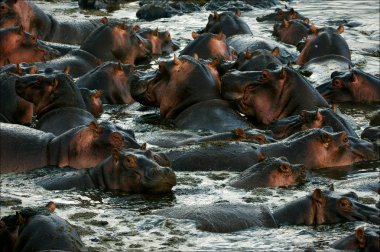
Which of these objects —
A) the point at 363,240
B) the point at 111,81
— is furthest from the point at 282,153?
the point at 111,81

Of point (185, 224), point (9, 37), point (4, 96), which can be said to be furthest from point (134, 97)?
point (185, 224)

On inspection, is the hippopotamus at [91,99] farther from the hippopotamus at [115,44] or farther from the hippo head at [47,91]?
the hippopotamus at [115,44]

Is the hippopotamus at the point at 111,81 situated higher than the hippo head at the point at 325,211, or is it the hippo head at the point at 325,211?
the hippo head at the point at 325,211

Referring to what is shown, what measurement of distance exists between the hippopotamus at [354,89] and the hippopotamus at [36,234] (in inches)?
207

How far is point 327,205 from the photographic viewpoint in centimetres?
646

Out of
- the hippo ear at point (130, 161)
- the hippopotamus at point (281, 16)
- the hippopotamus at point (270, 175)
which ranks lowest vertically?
the hippopotamus at point (281, 16)

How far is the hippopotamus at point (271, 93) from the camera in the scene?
9266 millimetres

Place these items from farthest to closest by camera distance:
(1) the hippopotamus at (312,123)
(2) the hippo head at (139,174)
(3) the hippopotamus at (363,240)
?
(1) the hippopotamus at (312,123) → (2) the hippo head at (139,174) → (3) the hippopotamus at (363,240)

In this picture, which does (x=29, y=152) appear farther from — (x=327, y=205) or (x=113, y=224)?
(x=327, y=205)

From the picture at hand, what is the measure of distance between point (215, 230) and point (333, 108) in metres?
2.98

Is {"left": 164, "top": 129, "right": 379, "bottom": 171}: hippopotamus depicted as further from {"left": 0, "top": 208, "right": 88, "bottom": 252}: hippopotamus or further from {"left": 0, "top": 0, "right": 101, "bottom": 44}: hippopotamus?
{"left": 0, "top": 0, "right": 101, "bottom": 44}: hippopotamus

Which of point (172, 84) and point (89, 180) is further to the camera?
point (172, 84)

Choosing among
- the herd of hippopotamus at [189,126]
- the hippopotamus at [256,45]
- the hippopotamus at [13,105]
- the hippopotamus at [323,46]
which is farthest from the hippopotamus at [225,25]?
the hippopotamus at [13,105]

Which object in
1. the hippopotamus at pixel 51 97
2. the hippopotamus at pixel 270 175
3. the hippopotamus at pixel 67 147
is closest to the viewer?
the hippopotamus at pixel 270 175
